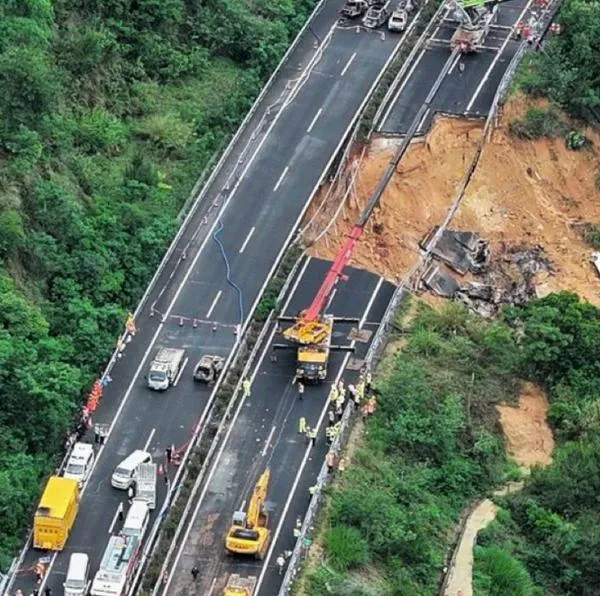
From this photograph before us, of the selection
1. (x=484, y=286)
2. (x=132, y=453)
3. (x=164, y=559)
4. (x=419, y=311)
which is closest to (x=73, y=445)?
(x=132, y=453)

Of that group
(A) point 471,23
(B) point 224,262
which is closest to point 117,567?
(B) point 224,262

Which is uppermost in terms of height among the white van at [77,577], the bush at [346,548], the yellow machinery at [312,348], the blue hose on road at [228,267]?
the blue hose on road at [228,267]

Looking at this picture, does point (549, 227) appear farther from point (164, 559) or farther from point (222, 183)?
point (164, 559)

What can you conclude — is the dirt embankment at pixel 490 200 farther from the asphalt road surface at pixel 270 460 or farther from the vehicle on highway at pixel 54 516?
the vehicle on highway at pixel 54 516

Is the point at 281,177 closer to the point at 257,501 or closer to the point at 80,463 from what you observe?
the point at 80,463

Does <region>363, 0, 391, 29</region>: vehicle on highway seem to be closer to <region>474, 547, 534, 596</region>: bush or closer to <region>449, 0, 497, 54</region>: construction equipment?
<region>449, 0, 497, 54</region>: construction equipment

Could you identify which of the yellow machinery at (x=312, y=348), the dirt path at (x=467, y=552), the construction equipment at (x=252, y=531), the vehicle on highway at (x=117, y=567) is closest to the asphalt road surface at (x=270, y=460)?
the construction equipment at (x=252, y=531)
